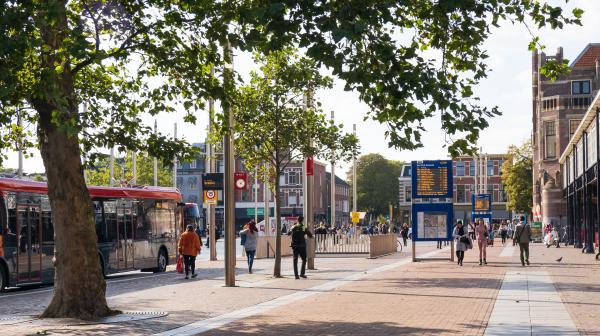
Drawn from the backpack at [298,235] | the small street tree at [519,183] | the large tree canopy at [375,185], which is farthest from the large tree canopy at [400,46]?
the large tree canopy at [375,185]

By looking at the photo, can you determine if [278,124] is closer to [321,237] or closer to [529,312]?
[529,312]

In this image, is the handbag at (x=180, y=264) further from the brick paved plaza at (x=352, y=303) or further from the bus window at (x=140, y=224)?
the bus window at (x=140, y=224)

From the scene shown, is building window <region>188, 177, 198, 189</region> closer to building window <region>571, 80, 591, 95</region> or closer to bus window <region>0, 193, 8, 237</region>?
building window <region>571, 80, 591, 95</region>

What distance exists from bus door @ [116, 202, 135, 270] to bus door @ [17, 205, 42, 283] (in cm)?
475

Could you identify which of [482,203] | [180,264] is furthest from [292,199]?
[180,264]

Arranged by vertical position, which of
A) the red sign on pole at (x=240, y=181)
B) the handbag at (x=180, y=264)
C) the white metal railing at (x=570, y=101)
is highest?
the white metal railing at (x=570, y=101)

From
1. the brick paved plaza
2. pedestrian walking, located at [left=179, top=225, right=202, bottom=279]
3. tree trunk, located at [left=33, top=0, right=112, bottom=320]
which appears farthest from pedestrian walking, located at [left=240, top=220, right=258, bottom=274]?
tree trunk, located at [left=33, top=0, right=112, bottom=320]

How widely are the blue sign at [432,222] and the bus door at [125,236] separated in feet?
39.4

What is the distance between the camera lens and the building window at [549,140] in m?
79.1

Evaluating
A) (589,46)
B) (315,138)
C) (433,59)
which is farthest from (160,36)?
(589,46)

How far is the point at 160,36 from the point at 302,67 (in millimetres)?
10256

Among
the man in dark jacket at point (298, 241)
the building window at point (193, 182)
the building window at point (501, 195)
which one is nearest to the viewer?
the man in dark jacket at point (298, 241)

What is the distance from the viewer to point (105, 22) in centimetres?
1659

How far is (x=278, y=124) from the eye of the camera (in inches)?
1126
